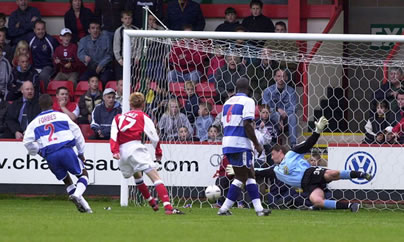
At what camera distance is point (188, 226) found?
964 cm

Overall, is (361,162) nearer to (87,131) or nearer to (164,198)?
(164,198)

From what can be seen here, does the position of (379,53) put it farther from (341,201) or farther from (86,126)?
(86,126)

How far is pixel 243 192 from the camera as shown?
14.8 metres

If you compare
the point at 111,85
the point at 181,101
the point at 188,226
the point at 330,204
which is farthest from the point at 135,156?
the point at 111,85

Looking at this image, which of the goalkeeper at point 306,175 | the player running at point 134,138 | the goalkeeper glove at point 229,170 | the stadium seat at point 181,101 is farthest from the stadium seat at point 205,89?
the player running at point 134,138

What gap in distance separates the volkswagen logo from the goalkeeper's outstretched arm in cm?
110

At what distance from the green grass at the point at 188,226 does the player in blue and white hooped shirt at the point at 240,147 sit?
242 millimetres

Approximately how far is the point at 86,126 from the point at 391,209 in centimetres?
531

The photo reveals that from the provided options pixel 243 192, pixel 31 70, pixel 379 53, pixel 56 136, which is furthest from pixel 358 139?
pixel 31 70

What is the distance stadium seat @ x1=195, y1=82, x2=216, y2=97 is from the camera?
15.7 meters

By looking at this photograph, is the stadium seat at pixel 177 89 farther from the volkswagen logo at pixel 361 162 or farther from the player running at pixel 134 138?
the player running at pixel 134 138

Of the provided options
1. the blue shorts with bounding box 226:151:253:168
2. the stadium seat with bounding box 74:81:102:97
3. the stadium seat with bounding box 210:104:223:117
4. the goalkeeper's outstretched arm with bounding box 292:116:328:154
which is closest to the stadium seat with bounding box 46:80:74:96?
the stadium seat with bounding box 74:81:102:97

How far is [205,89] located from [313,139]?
306 cm

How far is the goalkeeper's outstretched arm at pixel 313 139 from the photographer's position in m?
12.9
